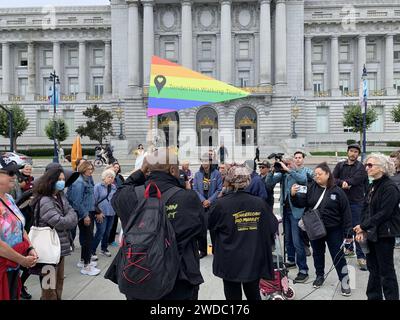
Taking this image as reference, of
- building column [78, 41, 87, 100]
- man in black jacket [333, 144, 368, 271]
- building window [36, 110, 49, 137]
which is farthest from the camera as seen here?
building window [36, 110, 49, 137]

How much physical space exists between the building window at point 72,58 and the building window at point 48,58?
3.02 m

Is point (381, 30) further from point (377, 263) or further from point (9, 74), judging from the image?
point (377, 263)

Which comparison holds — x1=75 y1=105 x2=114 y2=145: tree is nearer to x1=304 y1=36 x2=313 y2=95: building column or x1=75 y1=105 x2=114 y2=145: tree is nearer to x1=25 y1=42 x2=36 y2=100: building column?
x1=25 y1=42 x2=36 y2=100: building column

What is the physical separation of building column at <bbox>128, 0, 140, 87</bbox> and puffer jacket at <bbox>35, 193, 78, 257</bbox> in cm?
4932

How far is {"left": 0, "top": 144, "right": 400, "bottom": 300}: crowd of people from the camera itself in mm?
3645

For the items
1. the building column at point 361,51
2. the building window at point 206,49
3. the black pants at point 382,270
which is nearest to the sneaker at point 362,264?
the black pants at point 382,270

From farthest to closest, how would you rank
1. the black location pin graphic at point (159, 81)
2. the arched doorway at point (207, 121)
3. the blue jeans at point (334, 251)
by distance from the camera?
the arched doorway at point (207, 121) < the black location pin graphic at point (159, 81) < the blue jeans at point (334, 251)

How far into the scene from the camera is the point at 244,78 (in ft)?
184

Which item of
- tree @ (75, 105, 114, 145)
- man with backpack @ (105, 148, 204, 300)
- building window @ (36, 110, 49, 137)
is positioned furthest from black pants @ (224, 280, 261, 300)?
building window @ (36, 110, 49, 137)

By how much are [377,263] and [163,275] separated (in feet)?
11.2

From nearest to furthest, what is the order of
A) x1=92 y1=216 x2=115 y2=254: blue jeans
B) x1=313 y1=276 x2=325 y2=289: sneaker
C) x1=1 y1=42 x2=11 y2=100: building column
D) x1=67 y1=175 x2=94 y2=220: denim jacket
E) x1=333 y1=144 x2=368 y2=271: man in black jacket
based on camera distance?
1. x1=313 y1=276 x2=325 y2=289: sneaker
2. x1=67 y1=175 x2=94 y2=220: denim jacket
3. x1=333 y1=144 x2=368 y2=271: man in black jacket
4. x1=92 y1=216 x2=115 y2=254: blue jeans
5. x1=1 y1=42 x2=11 y2=100: building column

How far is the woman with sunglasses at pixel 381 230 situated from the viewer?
16.5 ft

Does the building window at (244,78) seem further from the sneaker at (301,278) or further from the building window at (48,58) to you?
the sneaker at (301,278)
